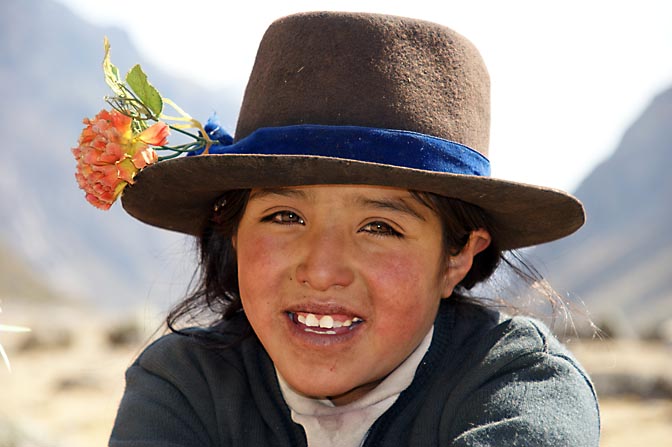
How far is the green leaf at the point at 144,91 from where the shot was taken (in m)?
2.19

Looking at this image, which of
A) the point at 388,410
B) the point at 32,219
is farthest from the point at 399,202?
the point at 32,219

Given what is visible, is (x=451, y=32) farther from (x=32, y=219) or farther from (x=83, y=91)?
(x=83, y=91)

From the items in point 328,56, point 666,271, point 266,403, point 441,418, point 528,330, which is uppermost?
point 328,56

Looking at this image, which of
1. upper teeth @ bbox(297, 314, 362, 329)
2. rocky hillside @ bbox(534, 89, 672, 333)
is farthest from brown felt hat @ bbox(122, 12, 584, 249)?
rocky hillside @ bbox(534, 89, 672, 333)

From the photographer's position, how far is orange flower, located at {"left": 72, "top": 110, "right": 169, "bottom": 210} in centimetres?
223

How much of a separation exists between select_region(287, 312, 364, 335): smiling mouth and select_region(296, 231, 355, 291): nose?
3.9 inches

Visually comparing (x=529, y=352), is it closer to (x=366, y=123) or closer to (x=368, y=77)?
(x=366, y=123)

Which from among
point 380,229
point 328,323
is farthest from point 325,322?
point 380,229

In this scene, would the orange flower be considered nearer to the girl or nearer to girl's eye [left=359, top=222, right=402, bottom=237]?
the girl

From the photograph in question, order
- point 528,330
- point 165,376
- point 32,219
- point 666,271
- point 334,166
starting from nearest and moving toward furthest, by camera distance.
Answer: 1. point 334,166
2. point 528,330
3. point 165,376
4. point 666,271
5. point 32,219

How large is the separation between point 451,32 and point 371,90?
1.18 ft

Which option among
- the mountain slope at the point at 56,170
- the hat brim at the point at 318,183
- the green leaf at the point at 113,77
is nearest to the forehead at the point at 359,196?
the hat brim at the point at 318,183

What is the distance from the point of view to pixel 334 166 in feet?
6.40

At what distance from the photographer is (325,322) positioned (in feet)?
7.24
